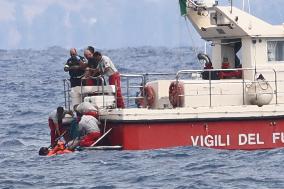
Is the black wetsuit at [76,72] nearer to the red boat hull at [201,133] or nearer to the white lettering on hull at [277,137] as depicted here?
the red boat hull at [201,133]

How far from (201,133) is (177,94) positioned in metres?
0.97

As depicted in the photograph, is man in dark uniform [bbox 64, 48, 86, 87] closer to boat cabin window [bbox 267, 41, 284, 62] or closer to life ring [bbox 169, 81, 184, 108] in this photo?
life ring [bbox 169, 81, 184, 108]

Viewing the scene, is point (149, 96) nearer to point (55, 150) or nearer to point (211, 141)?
point (211, 141)

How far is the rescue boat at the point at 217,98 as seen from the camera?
24.5m

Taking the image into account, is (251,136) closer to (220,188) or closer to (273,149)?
(273,149)

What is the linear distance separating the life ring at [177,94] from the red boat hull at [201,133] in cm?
68

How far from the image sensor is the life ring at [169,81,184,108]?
2506 centimetres

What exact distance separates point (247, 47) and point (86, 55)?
11.2ft

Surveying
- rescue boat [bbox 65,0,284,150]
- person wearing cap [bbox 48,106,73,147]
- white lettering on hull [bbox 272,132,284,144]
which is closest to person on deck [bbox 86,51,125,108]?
rescue boat [bbox 65,0,284,150]

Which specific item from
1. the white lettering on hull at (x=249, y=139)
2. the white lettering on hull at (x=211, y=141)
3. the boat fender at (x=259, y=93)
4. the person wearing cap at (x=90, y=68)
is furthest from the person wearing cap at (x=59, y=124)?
the boat fender at (x=259, y=93)

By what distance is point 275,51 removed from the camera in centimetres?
2605

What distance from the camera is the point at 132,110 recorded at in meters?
24.5

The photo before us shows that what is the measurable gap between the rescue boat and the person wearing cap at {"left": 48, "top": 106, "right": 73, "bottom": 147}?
15.1 inches

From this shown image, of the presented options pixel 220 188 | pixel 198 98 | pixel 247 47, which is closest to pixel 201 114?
pixel 198 98
